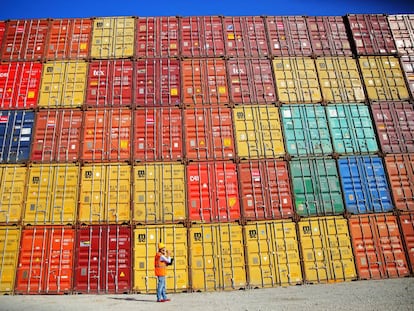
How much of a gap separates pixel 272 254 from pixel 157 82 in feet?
27.5

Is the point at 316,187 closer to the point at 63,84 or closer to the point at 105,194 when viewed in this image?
the point at 105,194

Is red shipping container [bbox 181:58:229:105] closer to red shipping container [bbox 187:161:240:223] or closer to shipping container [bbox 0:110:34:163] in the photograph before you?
red shipping container [bbox 187:161:240:223]

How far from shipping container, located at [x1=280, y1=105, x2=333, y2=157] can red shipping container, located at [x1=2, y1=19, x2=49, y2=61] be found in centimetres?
1124

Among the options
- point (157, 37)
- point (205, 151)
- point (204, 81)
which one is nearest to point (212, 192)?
point (205, 151)

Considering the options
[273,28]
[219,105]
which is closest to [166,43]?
[219,105]

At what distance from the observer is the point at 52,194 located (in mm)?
11852

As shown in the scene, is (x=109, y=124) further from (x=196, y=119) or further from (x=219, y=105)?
(x=219, y=105)

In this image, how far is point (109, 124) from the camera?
42.4 ft

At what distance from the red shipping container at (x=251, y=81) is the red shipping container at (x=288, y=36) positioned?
3.43 feet

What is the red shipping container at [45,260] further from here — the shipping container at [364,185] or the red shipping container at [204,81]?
the shipping container at [364,185]

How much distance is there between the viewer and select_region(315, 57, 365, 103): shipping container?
1390 cm

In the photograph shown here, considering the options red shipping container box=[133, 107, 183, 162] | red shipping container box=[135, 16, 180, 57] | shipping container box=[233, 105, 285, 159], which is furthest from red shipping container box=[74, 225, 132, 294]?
red shipping container box=[135, 16, 180, 57]

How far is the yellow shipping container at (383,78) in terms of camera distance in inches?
551

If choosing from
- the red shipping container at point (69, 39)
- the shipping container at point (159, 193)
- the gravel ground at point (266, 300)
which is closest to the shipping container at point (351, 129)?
→ the gravel ground at point (266, 300)
